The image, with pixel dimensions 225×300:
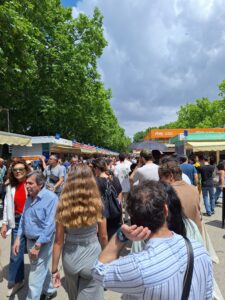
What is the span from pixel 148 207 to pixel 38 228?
262cm

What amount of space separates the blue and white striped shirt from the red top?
349 cm

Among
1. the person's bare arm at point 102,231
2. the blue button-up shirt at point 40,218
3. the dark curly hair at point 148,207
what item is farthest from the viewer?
the blue button-up shirt at point 40,218

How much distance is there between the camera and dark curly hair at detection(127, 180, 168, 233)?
5.59ft

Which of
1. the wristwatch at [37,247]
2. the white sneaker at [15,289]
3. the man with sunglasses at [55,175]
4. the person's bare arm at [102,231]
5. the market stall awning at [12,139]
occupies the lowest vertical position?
the white sneaker at [15,289]

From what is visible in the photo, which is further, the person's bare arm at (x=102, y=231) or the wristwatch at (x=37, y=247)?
the wristwatch at (x=37, y=247)

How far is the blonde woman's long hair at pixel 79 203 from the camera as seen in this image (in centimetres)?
315

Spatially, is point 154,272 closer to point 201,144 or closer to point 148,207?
point 148,207

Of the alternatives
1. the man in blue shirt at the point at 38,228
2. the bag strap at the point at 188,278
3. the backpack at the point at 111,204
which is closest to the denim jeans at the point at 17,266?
the man in blue shirt at the point at 38,228

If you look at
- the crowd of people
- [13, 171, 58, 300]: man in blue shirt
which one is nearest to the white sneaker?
the crowd of people

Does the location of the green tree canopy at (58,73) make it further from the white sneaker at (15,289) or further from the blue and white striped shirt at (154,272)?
the blue and white striped shirt at (154,272)

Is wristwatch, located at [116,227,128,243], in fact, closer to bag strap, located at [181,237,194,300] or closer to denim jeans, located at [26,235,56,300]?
bag strap, located at [181,237,194,300]

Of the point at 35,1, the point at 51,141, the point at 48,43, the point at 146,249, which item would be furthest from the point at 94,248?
the point at 48,43

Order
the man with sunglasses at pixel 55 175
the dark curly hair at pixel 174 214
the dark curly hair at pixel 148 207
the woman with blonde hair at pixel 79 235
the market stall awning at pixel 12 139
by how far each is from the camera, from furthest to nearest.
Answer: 1. the market stall awning at pixel 12 139
2. the man with sunglasses at pixel 55 175
3. the woman with blonde hair at pixel 79 235
4. the dark curly hair at pixel 174 214
5. the dark curly hair at pixel 148 207

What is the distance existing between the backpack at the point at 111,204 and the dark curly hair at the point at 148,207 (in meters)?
3.04
